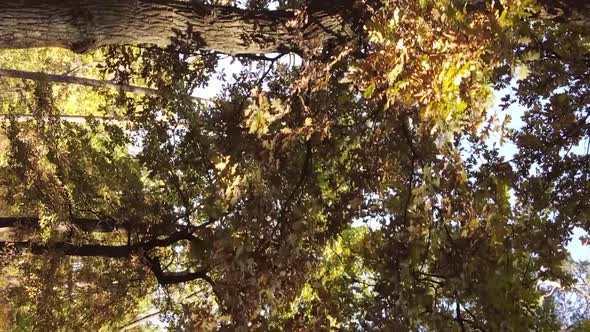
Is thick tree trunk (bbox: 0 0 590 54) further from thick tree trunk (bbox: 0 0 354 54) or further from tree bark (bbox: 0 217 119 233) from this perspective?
tree bark (bbox: 0 217 119 233)

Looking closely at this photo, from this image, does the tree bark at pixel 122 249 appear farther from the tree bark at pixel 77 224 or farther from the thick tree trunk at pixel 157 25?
the thick tree trunk at pixel 157 25

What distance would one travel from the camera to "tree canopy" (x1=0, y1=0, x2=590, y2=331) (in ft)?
11.7

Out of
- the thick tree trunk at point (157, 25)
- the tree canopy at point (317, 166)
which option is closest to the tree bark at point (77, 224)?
the tree canopy at point (317, 166)

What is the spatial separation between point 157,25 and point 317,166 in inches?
109

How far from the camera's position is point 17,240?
306 inches

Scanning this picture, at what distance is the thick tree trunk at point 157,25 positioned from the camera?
411cm

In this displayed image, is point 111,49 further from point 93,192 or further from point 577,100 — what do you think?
point 577,100

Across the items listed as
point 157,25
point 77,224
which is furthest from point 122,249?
point 157,25

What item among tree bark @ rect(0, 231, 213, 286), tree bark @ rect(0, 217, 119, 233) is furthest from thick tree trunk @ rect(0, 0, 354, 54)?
tree bark @ rect(0, 217, 119, 233)

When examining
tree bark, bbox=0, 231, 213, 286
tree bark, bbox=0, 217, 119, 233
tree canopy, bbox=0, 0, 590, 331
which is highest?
tree canopy, bbox=0, 0, 590, 331

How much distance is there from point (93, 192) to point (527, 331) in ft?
20.5

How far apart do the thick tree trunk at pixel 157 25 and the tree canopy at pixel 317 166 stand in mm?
15

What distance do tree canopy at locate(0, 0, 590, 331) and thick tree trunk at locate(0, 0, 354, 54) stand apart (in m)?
0.02

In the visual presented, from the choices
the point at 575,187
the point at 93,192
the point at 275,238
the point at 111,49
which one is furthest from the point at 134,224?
the point at 575,187
